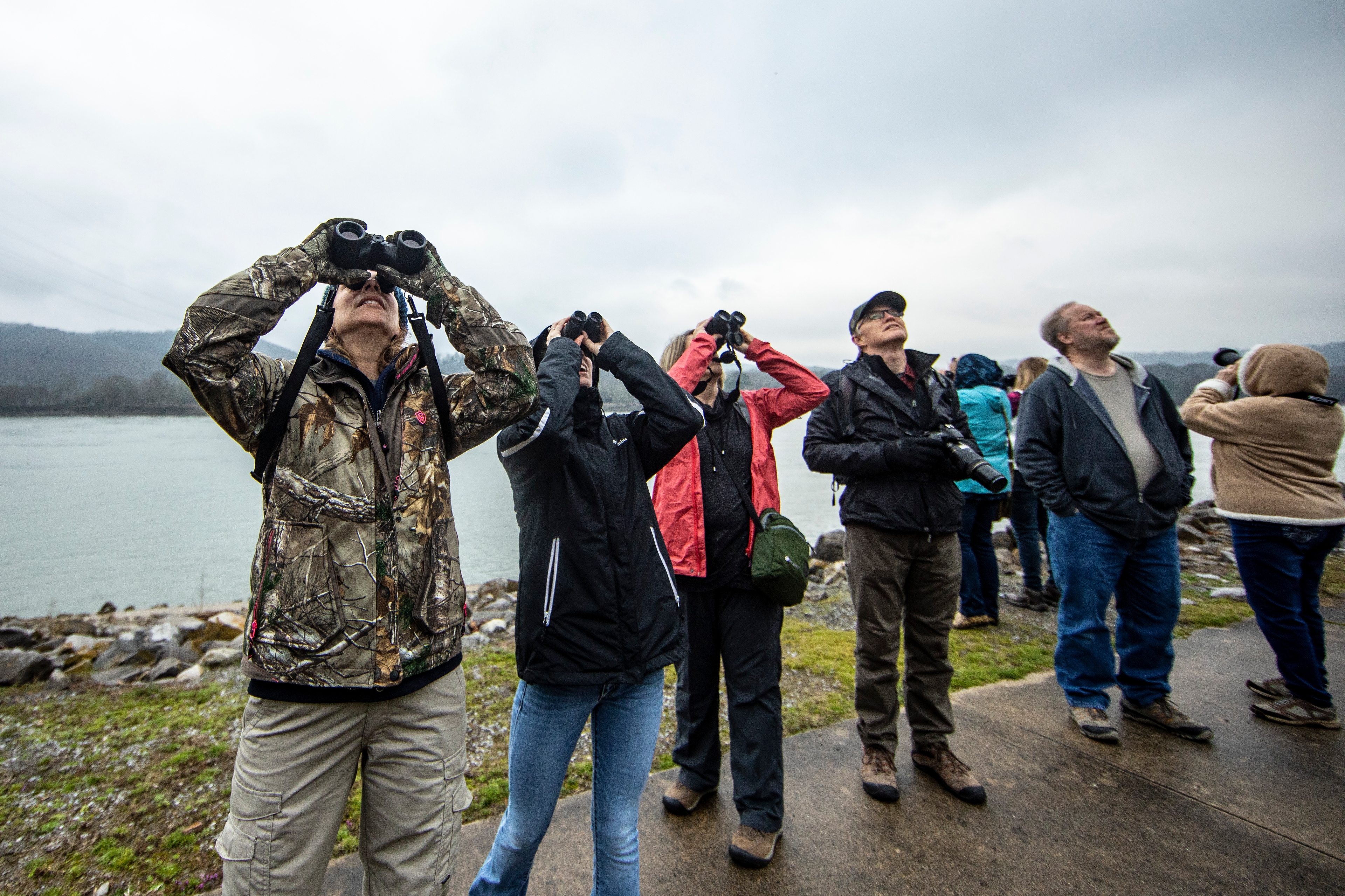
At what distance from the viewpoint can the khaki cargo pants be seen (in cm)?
150

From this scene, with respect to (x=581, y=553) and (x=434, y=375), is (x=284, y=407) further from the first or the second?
(x=581, y=553)

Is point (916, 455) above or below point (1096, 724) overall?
above

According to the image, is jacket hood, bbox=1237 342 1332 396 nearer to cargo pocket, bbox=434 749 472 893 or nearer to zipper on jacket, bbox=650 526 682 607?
zipper on jacket, bbox=650 526 682 607

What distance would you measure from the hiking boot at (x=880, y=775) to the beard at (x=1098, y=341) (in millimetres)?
2547

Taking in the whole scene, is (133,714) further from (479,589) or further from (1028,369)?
(1028,369)

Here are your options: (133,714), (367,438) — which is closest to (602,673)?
(367,438)

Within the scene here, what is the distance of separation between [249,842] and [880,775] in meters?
2.47

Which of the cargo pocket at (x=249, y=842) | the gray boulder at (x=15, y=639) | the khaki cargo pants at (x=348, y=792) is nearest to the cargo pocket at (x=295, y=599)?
the khaki cargo pants at (x=348, y=792)

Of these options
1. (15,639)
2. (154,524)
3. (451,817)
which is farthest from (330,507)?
(154,524)

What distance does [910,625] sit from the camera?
3146 mm

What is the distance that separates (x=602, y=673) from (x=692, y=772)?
1233 mm

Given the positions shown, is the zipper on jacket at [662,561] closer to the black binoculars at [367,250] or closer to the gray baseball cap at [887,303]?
the black binoculars at [367,250]

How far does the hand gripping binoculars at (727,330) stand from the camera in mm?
2957

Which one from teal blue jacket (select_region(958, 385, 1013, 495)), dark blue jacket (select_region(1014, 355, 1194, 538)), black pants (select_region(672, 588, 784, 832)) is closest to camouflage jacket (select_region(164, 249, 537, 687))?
black pants (select_region(672, 588, 784, 832))
